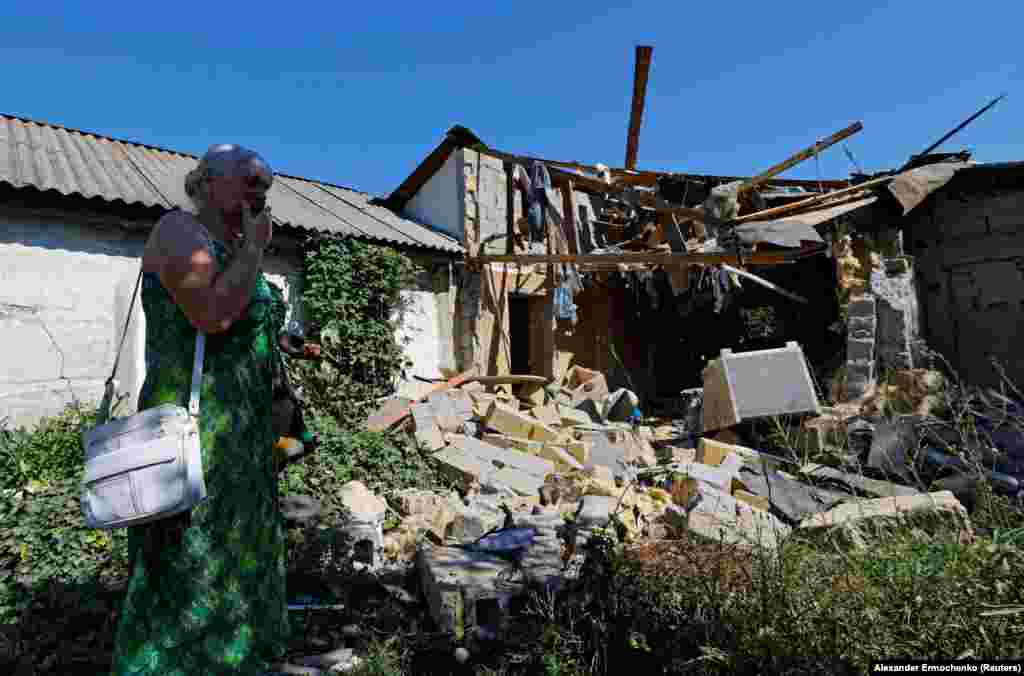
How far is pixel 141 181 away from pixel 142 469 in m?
6.72

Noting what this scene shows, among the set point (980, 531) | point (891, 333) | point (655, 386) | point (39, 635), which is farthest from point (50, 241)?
point (655, 386)

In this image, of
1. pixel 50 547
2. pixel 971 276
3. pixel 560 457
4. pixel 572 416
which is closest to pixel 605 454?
pixel 560 457

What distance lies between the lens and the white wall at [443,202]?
375 inches

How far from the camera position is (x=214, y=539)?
1.50 meters

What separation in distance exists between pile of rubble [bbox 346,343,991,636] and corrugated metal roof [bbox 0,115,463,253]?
2.69 meters

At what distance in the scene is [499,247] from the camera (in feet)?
32.4

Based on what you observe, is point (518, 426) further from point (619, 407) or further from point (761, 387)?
point (761, 387)

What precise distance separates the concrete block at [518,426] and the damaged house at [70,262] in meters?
2.95

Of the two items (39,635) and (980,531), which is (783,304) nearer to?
(980,531)

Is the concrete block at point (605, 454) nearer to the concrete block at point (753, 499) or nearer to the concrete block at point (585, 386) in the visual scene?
the concrete block at point (753, 499)

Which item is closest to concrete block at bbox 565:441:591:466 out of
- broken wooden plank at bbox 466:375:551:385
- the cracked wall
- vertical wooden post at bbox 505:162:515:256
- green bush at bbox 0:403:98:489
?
broken wooden plank at bbox 466:375:551:385

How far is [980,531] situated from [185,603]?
12.6 ft

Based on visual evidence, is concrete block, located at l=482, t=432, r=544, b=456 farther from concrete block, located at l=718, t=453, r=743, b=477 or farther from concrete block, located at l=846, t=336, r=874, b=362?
concrete block, located at l=846, t=336, r=874, b=362

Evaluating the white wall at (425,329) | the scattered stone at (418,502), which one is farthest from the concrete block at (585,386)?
the scattered stone at (418,502)
